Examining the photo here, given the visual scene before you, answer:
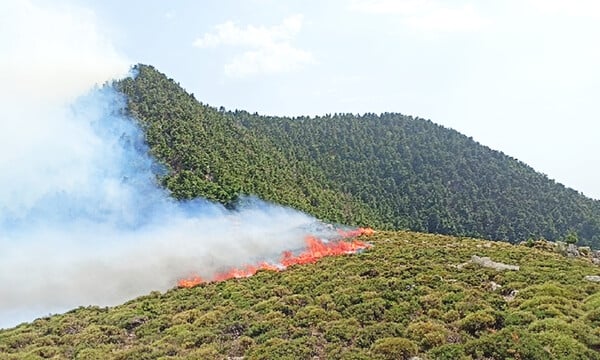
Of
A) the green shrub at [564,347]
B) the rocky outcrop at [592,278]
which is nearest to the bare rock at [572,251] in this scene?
the rocky outcrop at [592,278]

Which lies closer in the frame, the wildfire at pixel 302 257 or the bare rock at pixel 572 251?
the wildfire at pixel 302 257

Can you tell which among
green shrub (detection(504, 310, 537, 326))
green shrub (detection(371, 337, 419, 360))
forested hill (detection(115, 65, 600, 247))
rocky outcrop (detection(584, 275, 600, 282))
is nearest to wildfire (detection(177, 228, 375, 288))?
forested hill (detection(115, 65, 600, 247))

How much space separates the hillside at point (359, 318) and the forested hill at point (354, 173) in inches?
1461

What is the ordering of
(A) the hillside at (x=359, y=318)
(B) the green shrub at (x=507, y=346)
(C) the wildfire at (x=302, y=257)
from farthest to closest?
(C) the wildfire at (x=302, y=257) < (A) the hillside at (x=359, y=318) < (B) the green shrub at (x=507, y=346)

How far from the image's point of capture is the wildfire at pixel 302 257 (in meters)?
49.1

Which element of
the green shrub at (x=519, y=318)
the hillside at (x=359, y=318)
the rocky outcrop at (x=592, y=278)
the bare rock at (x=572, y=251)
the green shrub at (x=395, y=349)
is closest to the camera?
the green shrub at (x=395, y=349)

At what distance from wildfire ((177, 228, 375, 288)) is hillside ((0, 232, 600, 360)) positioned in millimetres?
5691

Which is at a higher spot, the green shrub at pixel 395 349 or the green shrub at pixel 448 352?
the green shrub at pixel 395 349

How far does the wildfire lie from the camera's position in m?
49.1

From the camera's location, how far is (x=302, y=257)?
55812 millimetres

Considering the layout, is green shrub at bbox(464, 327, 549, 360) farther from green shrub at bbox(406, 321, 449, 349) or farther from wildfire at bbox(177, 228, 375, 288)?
wildfire at bbox(177, 228, 375, 288)

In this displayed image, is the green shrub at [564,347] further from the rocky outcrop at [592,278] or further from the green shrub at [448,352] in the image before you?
the rocky outcrop at [592,278]

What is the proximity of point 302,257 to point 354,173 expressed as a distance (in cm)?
10663

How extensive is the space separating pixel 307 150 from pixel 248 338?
14037 cm
